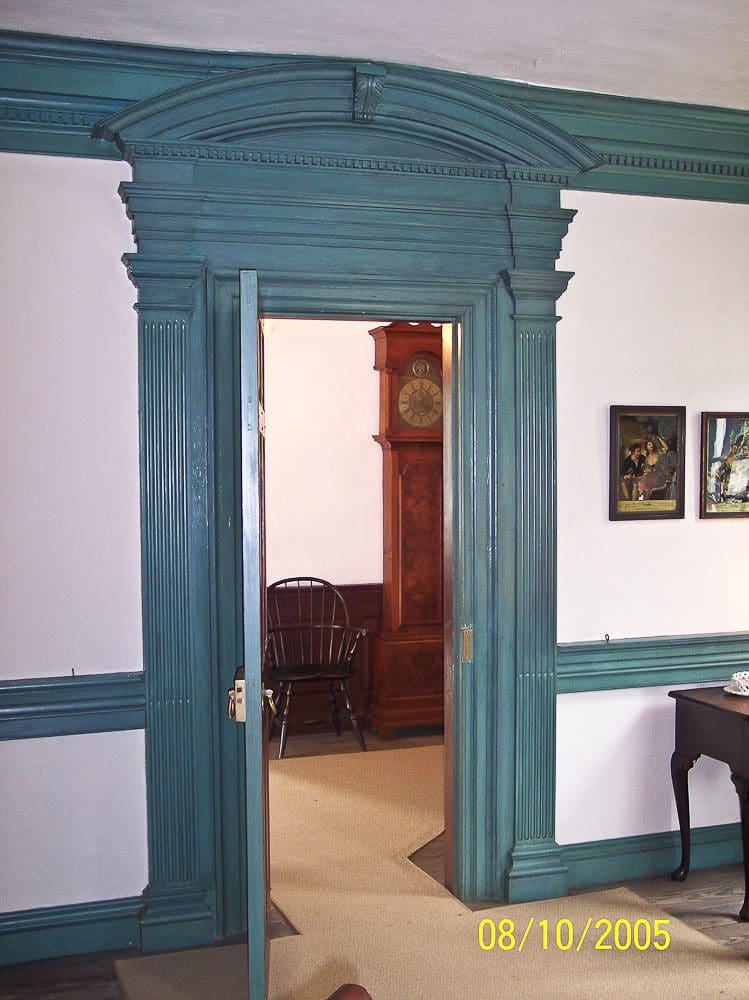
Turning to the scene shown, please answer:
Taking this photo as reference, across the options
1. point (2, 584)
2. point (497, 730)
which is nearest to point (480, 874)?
point (497, 730)

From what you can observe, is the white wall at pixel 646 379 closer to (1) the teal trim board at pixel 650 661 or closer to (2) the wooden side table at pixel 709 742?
(1) the teal trim board at pixel 650 661

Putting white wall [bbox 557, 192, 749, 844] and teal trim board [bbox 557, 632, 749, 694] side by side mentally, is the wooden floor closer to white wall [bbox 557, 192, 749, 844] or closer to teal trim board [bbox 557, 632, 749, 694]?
white wall [bbox 557, 192, 749, 844]

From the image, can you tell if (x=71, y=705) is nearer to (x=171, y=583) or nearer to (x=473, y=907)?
(x=171, y=583)

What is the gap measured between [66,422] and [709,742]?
2616 mm

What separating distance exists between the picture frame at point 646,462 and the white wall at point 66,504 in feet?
6.02

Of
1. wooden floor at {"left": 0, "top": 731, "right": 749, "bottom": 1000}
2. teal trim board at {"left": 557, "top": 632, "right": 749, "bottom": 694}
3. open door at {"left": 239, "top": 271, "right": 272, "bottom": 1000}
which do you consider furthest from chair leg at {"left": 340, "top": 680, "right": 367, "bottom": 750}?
open door at {"left": 239, "top": 271, "right": 272, "bottom": 1000}

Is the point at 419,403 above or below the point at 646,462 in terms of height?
above

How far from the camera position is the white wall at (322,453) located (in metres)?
6.21

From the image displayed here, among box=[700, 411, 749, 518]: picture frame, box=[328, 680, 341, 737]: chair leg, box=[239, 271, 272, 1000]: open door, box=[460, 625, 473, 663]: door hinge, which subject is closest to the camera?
box=[239, 271, 272, 1000]: open door

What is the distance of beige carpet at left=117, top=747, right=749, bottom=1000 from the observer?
3.09 m

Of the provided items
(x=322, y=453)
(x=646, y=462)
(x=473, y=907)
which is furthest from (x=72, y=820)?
(x=322, y=453)

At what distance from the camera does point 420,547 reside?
599 cm

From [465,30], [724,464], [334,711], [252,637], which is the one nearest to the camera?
[252,637]

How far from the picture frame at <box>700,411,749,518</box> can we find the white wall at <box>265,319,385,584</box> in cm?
268
